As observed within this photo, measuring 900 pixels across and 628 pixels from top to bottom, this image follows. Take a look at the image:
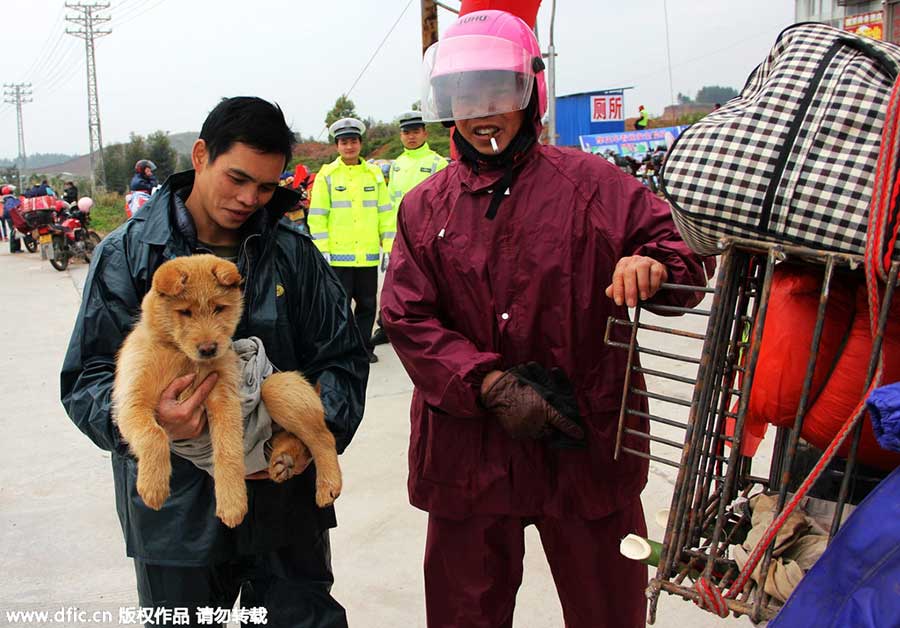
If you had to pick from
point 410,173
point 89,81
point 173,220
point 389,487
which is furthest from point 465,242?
point 89,81

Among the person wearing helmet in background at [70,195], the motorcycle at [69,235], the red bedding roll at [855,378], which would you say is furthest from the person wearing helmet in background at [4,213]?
the red bedding roll at [855,378]

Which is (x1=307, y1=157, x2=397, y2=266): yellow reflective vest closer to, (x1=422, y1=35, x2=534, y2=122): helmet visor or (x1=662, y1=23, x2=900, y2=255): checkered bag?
(x1=422, y1=35, x2=534, y2=122): helmet visor

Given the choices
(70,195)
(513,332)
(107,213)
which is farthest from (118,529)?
(107,213)

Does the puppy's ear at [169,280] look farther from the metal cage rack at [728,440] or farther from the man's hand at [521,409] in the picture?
the metal cage rack at [728,440]

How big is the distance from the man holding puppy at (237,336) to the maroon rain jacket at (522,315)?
28cm

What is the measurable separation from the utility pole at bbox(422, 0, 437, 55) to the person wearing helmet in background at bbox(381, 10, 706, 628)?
7.23 m

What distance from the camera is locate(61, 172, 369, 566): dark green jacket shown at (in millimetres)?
1976

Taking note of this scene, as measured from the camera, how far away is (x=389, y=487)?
172 inches

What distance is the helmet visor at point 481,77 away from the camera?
2.11 m

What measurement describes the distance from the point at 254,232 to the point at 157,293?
35cm

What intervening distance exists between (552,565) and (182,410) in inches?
47.7

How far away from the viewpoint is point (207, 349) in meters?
1.95

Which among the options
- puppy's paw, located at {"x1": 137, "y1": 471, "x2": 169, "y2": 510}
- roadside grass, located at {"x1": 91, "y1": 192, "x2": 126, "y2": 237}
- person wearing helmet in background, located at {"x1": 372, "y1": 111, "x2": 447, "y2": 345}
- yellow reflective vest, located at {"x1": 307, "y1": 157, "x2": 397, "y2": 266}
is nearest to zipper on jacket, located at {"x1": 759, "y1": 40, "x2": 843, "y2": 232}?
puppy's paw, located at {"x1": 137, "y1": 471, "x2": 169, "y2": 510}

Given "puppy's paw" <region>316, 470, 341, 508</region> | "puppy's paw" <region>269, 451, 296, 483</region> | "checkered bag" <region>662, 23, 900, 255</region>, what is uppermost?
"checkered bag" <region>662, 23, 900, 255</region>
